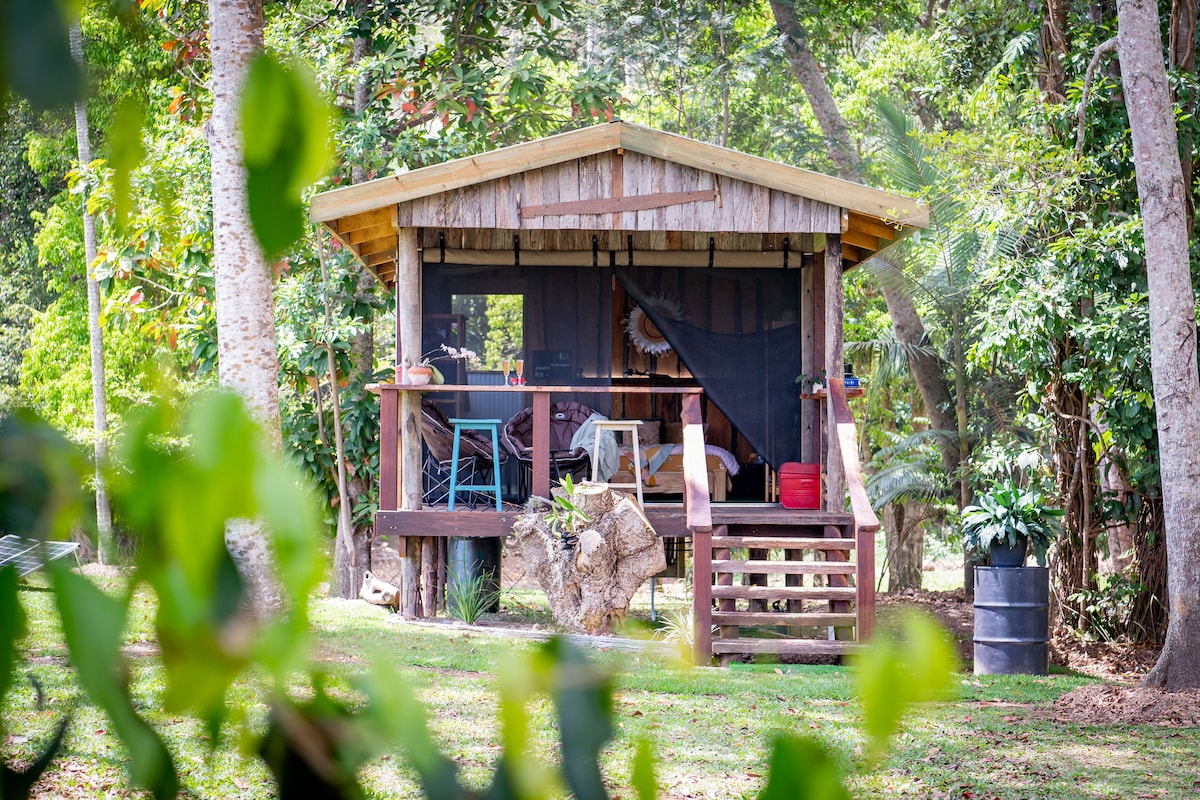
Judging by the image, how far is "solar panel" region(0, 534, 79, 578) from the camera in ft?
1.41

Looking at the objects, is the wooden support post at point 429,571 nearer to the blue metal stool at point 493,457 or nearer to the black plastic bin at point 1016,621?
the blue metal stool at point 493,457

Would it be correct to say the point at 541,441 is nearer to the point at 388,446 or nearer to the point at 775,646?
the point at 388,446

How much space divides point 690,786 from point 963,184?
5922 millimetres

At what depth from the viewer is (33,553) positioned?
445mm

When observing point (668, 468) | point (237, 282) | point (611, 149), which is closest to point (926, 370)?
point (668, 468)

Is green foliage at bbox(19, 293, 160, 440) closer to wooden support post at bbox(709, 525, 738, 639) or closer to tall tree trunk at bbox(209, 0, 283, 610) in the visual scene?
wooden support post at bbox(709, 525, 738, 639)

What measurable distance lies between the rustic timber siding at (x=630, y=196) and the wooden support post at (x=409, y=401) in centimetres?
32

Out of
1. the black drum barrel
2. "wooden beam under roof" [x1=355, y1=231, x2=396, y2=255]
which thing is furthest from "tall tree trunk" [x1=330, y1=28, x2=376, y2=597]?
the black drum barrel

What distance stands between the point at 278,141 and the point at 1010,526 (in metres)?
8.21

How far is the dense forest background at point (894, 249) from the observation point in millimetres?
8680

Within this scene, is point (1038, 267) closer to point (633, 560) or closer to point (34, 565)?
point (633, 560)

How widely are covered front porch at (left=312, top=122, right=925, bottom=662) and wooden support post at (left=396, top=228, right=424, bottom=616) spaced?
0.02 metres

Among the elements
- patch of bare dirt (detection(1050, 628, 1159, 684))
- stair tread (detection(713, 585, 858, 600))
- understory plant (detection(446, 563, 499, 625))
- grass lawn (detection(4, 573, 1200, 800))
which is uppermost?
stair tread (detection(713, 585, 858, 600))

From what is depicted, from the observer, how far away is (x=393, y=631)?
809cm
